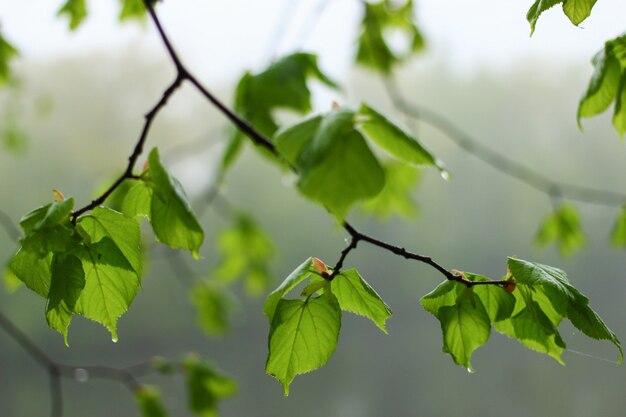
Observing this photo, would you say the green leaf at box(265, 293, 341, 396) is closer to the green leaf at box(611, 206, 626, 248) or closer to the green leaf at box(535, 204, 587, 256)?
the green leaf at box(611, 206, 626, 248)

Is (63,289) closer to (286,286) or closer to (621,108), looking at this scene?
(286,286)

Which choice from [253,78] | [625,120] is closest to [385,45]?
[253,78]

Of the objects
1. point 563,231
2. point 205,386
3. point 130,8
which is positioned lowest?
point 563,231

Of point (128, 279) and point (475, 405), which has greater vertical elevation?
point (128, 279)

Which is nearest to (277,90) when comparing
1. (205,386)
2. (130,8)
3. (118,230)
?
(130,8)

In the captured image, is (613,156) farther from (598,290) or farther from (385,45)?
(385,45)

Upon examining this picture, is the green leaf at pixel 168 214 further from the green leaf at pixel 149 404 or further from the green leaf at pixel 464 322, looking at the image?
the green leaf at pixel 149 404
